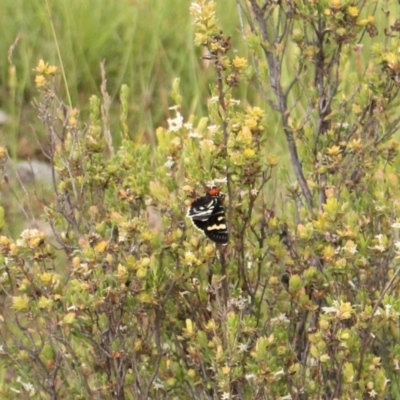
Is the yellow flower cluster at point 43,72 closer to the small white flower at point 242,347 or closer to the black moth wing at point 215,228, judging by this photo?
the black moth wing at point 215,228

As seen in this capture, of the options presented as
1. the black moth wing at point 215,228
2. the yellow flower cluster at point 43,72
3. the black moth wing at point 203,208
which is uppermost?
the yellow flower cluster at point 43,72

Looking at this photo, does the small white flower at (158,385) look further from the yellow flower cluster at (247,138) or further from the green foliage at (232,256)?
the yellow flower cluster at (247,138)

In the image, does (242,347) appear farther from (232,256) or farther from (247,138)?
(247,138)

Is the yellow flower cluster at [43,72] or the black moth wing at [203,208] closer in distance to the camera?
the black moth wing at [203,208]

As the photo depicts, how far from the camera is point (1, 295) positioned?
8.75 feet

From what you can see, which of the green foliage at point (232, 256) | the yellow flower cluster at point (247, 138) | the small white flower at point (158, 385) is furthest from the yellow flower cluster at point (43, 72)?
the small white flower at point (158, 385)

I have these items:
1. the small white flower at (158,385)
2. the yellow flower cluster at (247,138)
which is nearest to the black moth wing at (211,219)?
the yellow flower cluster at (247,138)

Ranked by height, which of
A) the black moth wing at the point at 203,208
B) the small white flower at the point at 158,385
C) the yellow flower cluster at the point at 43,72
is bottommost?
the small white flower at the point at 158,385

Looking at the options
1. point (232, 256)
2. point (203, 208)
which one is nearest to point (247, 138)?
point (203, 208)

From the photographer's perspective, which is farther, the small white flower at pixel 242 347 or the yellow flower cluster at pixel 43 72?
the yellow flower cluster at pixel 43 72

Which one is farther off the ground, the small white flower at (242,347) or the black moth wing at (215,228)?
the black moth wing at (215,228)

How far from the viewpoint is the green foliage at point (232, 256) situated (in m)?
2.35

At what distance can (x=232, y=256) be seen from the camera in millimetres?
2658

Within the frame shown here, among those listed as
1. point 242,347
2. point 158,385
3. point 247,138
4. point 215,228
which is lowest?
point 158,385
